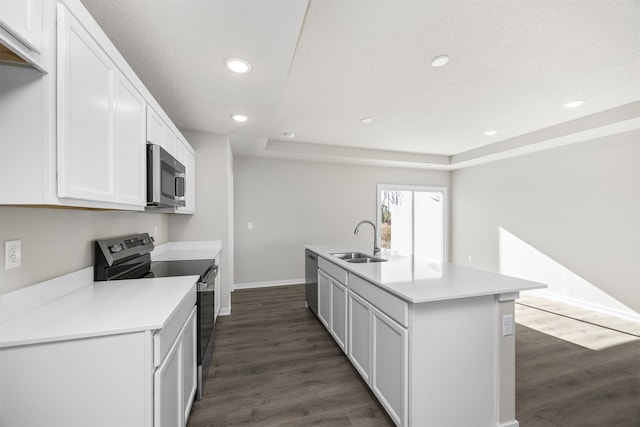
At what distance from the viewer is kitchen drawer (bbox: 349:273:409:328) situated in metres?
1.47

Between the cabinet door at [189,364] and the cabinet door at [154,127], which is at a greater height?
the cabinet door at [154,127]

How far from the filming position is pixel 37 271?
1.29 metres

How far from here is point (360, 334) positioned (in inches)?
80.0

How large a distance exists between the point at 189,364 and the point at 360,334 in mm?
1204

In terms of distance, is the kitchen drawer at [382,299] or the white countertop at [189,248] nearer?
the kitchen drawer at [382,299]

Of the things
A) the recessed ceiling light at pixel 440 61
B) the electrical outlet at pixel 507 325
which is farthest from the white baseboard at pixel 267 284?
the recessed ceiling light at pixel 440 61

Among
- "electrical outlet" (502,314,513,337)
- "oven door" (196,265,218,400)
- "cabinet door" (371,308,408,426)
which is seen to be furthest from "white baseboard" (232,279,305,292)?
"electrical outlet" (502,314,513,337)

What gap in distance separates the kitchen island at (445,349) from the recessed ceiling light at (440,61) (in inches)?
68.1

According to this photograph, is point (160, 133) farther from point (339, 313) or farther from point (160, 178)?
point (339, 313)

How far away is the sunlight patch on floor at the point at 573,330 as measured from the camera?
2.75 metres

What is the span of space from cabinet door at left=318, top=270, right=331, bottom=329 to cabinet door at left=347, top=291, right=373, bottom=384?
544 mm

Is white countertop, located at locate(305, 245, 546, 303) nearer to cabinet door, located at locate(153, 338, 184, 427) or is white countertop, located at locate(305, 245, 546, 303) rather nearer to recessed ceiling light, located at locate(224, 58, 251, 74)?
cabinet door, located at locate(153, 338, 184, 427)

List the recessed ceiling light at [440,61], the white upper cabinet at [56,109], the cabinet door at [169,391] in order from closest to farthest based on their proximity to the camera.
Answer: the white upper cabinet at [56,109]
the cabinet door at [169,391]
the recessed ceiling light at [440,61]

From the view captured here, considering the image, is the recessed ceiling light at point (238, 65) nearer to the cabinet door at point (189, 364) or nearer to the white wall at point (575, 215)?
the cabinet door at point (189, 364)
